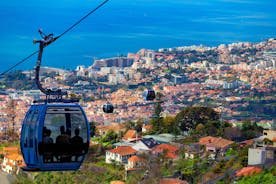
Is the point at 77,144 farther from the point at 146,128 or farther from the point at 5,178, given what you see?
the point at 146,128

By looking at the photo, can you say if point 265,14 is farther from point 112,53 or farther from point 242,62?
point 242,62

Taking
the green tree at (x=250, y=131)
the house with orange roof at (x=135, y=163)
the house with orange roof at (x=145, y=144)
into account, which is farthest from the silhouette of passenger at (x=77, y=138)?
the green tree at (x=250, y=131)

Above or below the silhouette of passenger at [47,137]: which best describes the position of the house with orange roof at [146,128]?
below

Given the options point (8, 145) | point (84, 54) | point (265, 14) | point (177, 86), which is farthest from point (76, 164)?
point (265, 14)

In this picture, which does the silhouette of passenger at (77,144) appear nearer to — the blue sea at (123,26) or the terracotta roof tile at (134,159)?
the terracotta roof tile at (134,159)

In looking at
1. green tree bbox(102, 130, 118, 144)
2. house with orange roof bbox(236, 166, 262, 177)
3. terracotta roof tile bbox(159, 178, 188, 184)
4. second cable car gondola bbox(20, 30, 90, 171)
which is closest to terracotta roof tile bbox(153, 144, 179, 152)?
green tree bbox(102, 130, 118, 144)

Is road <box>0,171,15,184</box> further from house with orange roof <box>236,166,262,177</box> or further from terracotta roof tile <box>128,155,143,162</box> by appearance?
house with orange roof <box>236,166,262,177</box>
